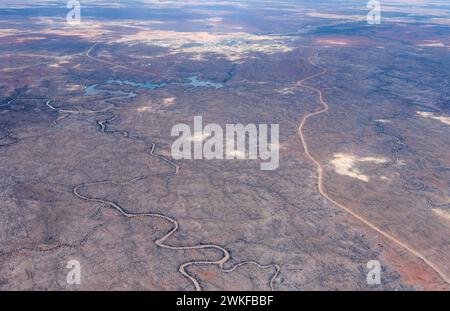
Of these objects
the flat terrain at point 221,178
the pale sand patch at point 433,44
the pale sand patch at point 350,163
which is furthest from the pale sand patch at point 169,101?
the pale sand patch at point 433,44

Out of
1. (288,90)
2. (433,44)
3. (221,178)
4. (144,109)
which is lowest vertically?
(221,178)

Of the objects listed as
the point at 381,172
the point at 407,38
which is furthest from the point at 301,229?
the point at 407,38

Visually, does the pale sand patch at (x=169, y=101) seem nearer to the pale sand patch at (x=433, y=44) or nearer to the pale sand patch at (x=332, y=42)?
the pale sand patch at (x=332, y=42)

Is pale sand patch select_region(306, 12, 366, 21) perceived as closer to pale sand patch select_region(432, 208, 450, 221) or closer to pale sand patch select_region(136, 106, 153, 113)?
pale sand patch select_region(136, 106, 153, 113)

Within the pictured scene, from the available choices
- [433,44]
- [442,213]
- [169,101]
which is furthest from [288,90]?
[433,44]

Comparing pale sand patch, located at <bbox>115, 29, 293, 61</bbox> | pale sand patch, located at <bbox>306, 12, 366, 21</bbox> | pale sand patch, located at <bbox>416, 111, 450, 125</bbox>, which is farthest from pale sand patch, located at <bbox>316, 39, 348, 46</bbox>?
pale sand patch, located at <bbox>306, 12, 366, 21</bbox>

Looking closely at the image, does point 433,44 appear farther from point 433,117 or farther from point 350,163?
point 350,163
